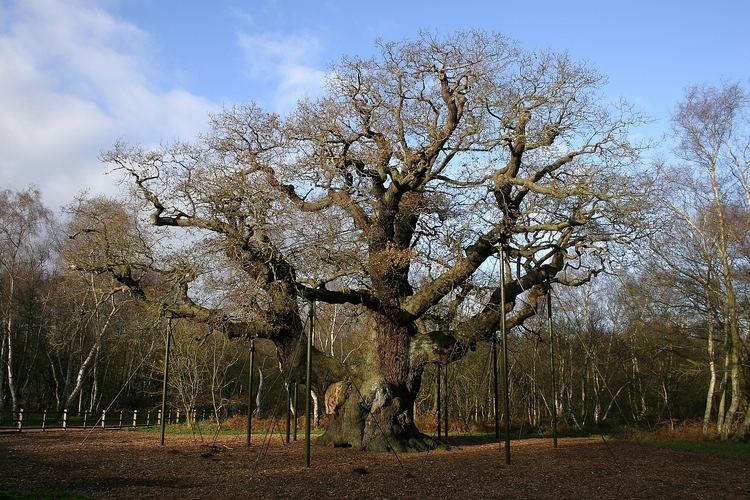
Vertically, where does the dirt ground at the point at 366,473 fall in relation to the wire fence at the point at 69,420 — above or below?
above

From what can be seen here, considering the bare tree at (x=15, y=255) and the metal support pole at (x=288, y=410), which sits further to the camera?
the bare tree at (x=15, y=255)

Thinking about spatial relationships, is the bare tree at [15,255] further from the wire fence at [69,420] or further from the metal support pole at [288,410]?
the metal support pole at [288,410]

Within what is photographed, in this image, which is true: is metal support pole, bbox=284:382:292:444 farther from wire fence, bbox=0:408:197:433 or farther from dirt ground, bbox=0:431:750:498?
wire fence, bbox=0:408:197:433

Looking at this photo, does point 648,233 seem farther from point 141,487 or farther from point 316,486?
point 141,487

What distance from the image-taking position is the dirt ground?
8.80 m

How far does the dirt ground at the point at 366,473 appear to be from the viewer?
346 inches

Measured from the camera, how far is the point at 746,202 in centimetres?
2283

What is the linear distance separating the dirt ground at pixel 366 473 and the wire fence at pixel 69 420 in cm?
974

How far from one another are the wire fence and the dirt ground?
383 inches

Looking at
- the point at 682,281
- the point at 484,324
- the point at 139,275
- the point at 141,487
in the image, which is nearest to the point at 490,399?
the point at 682,281

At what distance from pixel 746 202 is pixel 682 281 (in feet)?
11.7

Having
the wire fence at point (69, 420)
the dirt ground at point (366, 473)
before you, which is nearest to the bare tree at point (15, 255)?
the wire fence at point (69, 420)

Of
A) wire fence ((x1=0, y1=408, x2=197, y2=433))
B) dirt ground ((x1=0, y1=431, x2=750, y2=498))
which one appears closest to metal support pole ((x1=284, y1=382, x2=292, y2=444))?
dirt ground ((x1=0, y1=431, x2=750, y2=498))

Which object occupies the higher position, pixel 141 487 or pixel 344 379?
pixel 344 379
